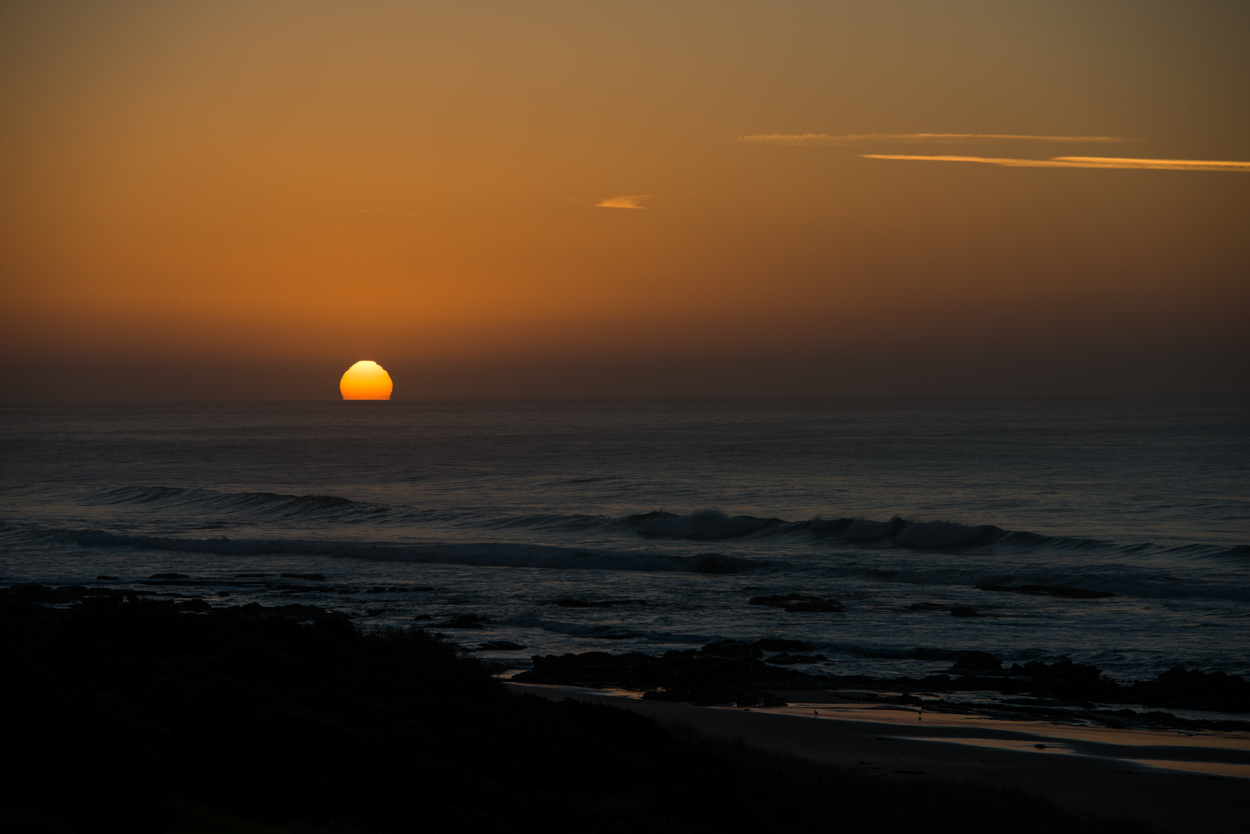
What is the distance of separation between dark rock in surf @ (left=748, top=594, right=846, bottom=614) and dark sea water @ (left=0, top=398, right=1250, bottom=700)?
0.79 metres

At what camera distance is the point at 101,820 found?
23.7 feet

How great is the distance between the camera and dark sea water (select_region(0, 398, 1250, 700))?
1012 inches

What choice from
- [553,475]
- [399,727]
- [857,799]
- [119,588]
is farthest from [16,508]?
[857,799]

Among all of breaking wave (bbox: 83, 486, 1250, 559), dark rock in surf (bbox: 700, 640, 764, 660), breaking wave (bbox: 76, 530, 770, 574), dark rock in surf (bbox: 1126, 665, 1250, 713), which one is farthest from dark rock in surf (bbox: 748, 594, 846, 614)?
breaking wave (bbox: 83, 486, 1250, 559)

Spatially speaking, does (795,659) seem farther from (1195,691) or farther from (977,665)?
(1195,691)

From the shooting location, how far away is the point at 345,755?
33.7ft

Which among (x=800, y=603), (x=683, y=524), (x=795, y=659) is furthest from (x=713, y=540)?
(x=795, y=659)

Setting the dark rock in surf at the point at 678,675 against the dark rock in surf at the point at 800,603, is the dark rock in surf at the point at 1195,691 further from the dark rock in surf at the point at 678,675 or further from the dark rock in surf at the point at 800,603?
the dark rock in surf at the point at 800,603

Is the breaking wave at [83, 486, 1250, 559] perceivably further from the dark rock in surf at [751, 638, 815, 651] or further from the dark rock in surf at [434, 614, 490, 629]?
the dark rock in surf at [434, 614, 490, 629]

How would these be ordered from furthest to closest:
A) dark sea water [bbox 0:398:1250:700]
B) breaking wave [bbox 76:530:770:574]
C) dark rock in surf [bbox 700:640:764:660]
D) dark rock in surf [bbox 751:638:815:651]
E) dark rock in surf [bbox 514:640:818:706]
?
breaking wave [bbox 76:530:770:574] < dark sea water [bbox 0:398:1250:700] < dark rock in surf [bbox 751:638:815:651] < dark rock in surf [bbox 700:640:764:660] < dark rock in surf [bbox 514:640:818:706]

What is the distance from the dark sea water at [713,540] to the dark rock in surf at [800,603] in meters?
0.79

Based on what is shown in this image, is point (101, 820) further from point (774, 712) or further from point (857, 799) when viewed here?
point (774, 712)

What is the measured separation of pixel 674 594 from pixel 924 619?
8740mm

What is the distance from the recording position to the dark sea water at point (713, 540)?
25.7 metres
